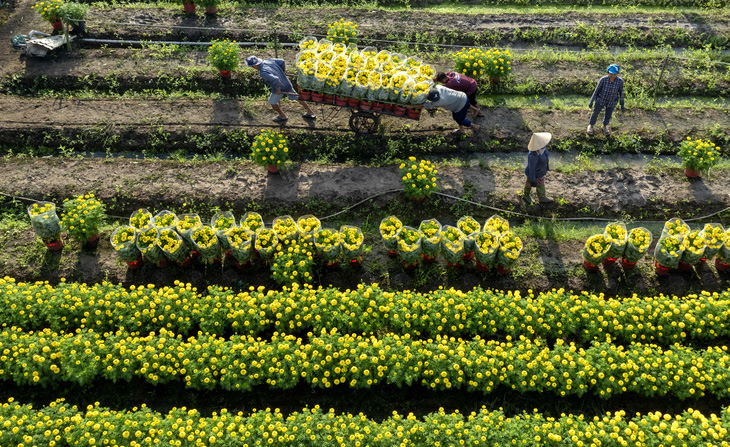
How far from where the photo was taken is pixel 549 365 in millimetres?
7859

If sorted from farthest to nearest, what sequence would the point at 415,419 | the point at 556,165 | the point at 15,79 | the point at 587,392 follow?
1. the point at 15,79
2. the point at 556,165
3. the point at 587,392
4. the point at 415,419

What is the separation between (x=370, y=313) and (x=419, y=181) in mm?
2806

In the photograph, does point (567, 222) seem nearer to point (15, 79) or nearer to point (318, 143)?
point (318, 143)

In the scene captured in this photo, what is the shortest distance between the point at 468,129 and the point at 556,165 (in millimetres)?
1930

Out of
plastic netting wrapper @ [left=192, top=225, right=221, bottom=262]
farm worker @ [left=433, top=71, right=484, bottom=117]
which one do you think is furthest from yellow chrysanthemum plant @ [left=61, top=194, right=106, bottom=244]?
farm worker @ [left=433, top=71, right=484, bottom=117]

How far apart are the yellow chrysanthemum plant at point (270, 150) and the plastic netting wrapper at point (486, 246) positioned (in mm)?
3947

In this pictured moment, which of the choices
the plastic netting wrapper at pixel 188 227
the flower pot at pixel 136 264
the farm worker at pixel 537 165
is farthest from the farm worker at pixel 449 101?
the flower pot at pixel 136 264

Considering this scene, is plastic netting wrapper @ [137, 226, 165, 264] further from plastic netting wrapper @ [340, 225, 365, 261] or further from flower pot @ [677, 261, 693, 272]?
flower pot @ [677, 261, 693, 272]

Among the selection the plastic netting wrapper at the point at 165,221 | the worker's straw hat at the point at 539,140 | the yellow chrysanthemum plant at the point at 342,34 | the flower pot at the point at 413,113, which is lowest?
the plastic netting wrapper at the point at 165,221

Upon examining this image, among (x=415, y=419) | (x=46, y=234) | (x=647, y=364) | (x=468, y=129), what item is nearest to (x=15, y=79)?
(x=46, y=234)

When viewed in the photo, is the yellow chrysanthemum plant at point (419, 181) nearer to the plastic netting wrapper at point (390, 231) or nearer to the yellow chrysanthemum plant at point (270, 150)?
the plastic netting wrapper at point (390, 231)

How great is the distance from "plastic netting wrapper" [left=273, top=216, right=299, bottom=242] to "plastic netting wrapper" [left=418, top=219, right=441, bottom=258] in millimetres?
2038

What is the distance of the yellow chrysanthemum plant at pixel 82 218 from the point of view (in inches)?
377

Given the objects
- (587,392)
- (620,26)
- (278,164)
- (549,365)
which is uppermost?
(620,26)
